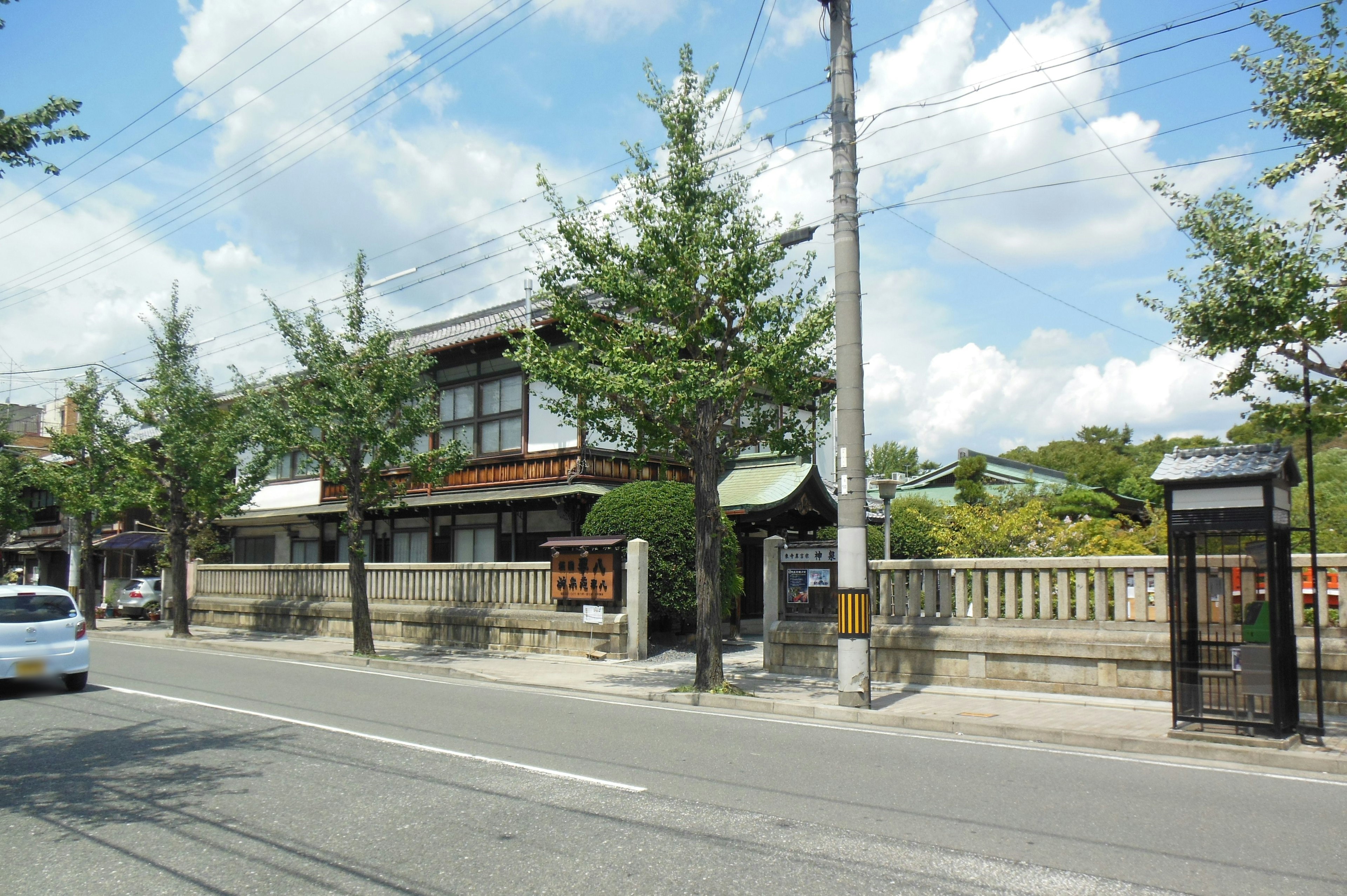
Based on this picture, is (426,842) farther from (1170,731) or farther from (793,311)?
(793,311)

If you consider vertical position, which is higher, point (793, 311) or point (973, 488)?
point (793, 311)

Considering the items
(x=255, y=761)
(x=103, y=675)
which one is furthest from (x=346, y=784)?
(x=103, y=675)

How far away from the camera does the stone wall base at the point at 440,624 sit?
61.4 ft

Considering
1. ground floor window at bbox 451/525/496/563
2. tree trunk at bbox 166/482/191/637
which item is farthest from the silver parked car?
ground floor window at bbox 451/525/496/563

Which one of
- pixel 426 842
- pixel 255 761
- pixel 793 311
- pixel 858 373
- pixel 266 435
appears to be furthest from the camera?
pixel 266 435

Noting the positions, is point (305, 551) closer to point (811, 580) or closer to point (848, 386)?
point (811, 580)

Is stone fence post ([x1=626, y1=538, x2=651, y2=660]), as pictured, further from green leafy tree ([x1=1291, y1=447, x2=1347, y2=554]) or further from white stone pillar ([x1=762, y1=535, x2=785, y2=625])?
green leafy tree ([x1=1291, y1=447, x2=1347, y2=554])

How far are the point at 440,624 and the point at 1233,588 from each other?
16048 mm

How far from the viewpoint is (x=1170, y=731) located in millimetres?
9609

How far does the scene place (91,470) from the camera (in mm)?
27500

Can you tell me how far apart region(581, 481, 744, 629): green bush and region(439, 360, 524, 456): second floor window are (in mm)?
5771

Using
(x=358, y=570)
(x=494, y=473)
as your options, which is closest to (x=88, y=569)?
(x=494, y=473)

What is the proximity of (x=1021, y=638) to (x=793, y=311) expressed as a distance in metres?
5.36

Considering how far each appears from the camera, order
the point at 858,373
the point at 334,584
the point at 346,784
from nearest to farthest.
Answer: the point at 346,784 → the point at 858,373 → the point at 334,584
